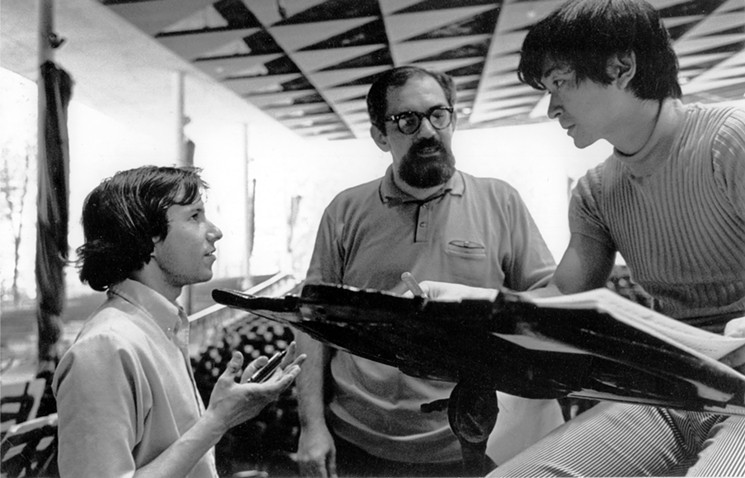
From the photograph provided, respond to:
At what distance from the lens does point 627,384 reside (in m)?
0.99

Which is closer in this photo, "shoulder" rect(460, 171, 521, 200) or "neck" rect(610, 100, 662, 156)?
"neck" rect(610, 100, 662, 156)

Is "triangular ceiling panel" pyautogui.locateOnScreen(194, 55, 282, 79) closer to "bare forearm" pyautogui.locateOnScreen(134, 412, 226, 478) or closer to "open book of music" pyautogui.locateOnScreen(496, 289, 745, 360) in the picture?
"bare forearm" pyautogui.locateOnScreen(134, 412, 226, 478)

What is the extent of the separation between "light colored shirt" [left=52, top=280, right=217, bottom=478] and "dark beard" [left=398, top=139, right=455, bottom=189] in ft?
2.19

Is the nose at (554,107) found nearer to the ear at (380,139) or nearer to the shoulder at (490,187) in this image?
the shoulder at (490,187)

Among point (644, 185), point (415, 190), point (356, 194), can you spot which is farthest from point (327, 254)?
point (644, 185)

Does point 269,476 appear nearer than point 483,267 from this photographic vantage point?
No

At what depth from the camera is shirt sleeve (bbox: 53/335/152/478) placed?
4.11 feet

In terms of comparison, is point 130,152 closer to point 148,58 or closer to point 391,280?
point 148,58

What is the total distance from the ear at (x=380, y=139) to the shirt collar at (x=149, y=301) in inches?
25.4

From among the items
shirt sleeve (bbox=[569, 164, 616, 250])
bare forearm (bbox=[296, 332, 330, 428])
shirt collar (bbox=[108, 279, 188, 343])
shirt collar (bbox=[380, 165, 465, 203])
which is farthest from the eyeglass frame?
shirt collar (bbox=[108, 279, 188, 343])

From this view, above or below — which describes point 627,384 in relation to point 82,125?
below

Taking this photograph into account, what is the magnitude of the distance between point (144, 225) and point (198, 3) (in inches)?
26.9

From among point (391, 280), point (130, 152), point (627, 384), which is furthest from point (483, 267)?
point (130, 152)

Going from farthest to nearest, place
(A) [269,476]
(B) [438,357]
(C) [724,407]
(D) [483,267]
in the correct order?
(A) [269,476] < (D) [483,267] < (B) [438,357] < (C) [724,407]
